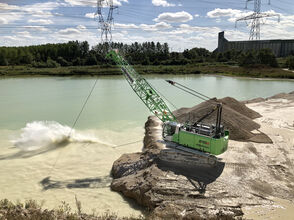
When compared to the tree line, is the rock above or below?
below

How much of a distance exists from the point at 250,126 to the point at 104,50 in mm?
9438

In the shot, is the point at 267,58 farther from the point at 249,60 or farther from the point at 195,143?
the point at 195,143

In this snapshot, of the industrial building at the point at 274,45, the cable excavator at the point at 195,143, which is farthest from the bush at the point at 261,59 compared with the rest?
the cable excavator at the point at 195,143

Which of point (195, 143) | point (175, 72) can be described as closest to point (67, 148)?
point (195, 143)

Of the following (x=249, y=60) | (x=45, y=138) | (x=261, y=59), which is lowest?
(x=45, y=138)

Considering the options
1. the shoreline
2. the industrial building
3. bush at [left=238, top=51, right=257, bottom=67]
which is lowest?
the shoreline

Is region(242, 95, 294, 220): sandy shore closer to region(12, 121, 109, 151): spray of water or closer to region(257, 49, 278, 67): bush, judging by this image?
region(12, 121, 109, 151): spray of water

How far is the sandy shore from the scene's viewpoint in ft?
24.3

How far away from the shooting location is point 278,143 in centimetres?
1238

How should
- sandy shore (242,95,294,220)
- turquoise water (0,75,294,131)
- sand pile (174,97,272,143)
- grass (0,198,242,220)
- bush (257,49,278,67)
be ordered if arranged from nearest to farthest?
grass (0,198,242,220) < sandy shore (242,95,294,220) < sand pile (174,97,272,143) < turquoise water (0,75,294,131) < bush (257,49,278,67)

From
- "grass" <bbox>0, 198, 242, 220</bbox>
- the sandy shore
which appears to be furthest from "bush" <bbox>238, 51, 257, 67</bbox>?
"grass" <bbox>0, 198, 242, 220</bbox>

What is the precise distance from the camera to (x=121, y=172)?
9.91 meters

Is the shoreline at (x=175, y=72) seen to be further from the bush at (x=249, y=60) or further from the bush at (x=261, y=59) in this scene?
the bush at (x=261, y=59)

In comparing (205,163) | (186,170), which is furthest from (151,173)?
(205,163)
